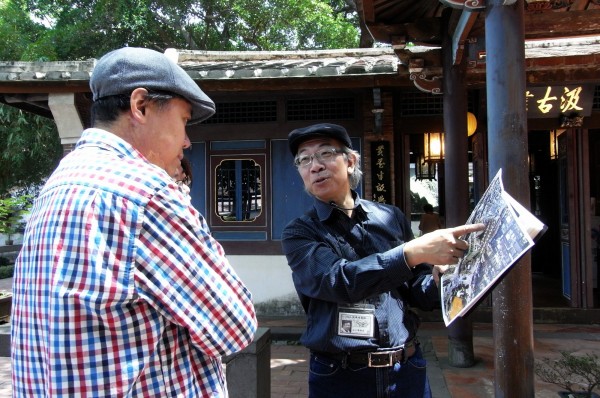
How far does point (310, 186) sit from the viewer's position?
7.18 ft

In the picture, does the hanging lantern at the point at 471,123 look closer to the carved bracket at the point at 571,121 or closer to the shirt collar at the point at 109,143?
the carved bracket at the point at 571,121

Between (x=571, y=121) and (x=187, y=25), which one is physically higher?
(x=187, y=25)

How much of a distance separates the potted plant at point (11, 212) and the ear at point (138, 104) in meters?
6.85

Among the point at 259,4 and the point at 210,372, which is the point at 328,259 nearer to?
the point at 210,372

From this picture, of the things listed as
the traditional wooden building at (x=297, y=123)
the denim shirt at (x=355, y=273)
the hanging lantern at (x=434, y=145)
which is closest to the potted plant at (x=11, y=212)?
the traditional wooden building at (x=297, y=123)

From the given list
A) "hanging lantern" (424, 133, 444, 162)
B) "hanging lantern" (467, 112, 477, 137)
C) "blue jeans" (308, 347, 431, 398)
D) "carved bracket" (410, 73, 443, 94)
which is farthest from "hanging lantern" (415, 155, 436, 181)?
"blue jeans" (308, 347, 431, 398)

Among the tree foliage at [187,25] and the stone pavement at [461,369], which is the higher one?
the tree foliage at [187,25]

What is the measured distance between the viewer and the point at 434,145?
317 inches

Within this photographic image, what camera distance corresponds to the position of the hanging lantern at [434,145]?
8.02 meters

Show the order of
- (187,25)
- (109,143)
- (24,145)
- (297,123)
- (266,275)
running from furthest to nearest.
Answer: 1. (187,25)
2. (24,145)
3. (266,275)
4. (297,123)
5. (109,143)

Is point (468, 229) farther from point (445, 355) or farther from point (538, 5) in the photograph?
point (445, 355)

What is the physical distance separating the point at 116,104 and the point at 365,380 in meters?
1.36

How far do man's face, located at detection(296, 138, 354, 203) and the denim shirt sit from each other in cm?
6

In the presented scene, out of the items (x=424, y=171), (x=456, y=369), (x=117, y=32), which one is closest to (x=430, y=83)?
(x=456, y=369)
